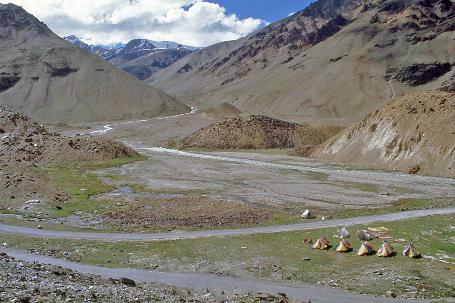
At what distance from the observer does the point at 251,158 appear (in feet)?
397

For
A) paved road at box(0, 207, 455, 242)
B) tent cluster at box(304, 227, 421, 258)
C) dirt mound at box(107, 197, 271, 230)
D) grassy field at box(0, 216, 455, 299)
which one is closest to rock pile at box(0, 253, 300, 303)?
grassy field at box(0, 216, 455, 299)

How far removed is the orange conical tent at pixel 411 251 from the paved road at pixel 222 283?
8.45 metres

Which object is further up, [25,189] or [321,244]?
[25,189]

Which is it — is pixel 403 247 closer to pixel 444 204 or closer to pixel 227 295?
pixel 227 295

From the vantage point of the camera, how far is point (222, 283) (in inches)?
1318

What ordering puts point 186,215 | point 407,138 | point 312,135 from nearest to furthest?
point 186,215
point 407,138
point 312,135

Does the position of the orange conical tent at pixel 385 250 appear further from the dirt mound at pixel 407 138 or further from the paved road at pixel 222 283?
the dirt mound at pixel 407 138

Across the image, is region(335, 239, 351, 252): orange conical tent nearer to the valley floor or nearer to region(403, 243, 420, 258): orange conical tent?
the valley floor

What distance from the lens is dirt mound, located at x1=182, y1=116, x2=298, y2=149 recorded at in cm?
14675

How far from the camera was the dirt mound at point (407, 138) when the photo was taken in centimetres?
8662

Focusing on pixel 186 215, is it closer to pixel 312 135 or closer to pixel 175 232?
pixel 175 232

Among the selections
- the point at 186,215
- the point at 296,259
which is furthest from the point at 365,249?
the point at 186,215

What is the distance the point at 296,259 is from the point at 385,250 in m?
6.54

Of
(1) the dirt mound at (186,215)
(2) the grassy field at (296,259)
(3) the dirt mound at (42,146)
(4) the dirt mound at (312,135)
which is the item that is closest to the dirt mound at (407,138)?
(4) the dirt mound at (312,135)
